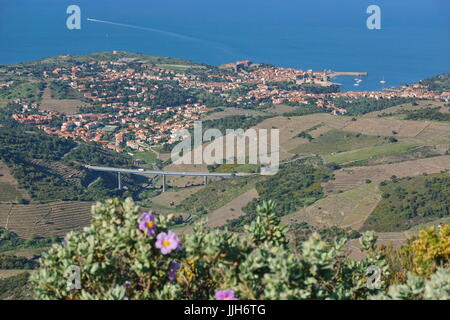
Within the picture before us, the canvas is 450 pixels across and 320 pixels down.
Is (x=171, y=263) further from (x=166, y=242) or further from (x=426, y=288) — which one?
(x=426, y=288)

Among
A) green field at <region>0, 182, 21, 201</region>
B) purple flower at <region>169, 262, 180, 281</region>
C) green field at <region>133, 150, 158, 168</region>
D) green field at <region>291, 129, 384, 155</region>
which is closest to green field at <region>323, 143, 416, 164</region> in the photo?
green field at <region>291, 129, 384, 155</region>

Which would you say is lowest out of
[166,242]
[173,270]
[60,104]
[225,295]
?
[225,295]

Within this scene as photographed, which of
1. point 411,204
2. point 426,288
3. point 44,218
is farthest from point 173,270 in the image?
point 44,218

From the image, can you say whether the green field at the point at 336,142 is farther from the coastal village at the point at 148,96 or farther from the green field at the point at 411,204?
the coastal village at the point at 148,96

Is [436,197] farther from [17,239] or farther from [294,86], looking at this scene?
[294,86]

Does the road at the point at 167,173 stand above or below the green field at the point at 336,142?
below

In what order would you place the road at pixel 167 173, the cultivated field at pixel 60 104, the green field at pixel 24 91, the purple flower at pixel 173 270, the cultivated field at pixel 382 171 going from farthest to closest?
the green field at pixel 24 91
the cultivated field at pixel 60 104
the road at pixel 167 173
the cultivated field at pixel 382 171
the purple flower at pixel 173 270

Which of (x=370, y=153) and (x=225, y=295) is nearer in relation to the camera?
(x=225, y=295)

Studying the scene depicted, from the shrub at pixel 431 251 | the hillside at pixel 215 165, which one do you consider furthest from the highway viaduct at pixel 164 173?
the shrub at pixel 431 251
